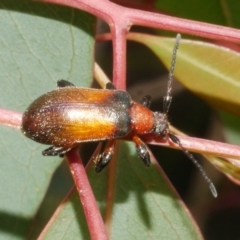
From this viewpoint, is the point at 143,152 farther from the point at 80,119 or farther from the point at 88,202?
the point at 88,202

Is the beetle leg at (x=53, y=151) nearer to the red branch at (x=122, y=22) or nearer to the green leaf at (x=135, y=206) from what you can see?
the green leaf at (x=135, y=206)

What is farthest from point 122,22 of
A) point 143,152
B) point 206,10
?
point 206,10

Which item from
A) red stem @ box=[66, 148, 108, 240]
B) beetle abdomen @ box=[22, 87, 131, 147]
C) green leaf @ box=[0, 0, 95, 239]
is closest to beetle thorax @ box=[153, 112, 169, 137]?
beetle abdomen @ box=[22, 87, 131, 147]

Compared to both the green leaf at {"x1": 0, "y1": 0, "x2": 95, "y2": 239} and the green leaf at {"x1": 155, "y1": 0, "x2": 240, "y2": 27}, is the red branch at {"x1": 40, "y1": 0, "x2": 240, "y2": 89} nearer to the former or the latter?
the green leaf at {"x1": 0, "y1": 0, "x2": 95, "y2": 239}

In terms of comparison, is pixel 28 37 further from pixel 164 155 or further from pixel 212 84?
pixel 164 155

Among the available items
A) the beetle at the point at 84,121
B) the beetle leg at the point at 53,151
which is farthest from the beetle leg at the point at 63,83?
the beetle leg at the point at 53,151

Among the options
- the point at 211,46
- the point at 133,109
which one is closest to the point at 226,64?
the point at 211,46
